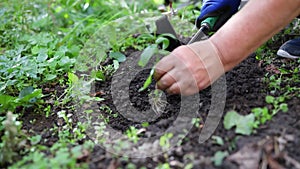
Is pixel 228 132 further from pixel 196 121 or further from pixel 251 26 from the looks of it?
pixel 251 26

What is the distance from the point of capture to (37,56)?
6.54 ft

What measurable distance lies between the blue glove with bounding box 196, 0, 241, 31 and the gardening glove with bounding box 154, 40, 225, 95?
1.76 ft

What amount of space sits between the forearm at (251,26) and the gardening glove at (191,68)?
0.10ft

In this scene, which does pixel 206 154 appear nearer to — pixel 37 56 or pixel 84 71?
pixel 84 71

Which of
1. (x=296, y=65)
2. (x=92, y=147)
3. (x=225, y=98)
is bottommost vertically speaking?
(x=296, y=65)

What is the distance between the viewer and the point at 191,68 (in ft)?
4.67

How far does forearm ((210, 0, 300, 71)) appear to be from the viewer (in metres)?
1.38

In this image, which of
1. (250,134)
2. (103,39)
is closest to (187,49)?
(250,134)

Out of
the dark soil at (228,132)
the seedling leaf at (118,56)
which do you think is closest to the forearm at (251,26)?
the dark soil at (228,132)

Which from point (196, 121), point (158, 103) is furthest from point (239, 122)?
point (158, 103)

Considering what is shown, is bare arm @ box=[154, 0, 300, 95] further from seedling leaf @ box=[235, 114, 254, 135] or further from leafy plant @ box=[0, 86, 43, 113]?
leafy plant @ box=[0, 86, 43, 113]

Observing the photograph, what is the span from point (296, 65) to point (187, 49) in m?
0.62

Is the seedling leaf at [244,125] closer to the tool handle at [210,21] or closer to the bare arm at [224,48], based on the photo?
the bare arm at [224,48]

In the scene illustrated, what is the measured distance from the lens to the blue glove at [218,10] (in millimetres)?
1961
